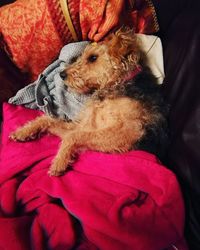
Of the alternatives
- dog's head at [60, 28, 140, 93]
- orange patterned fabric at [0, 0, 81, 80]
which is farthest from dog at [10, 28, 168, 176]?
orange patterned fabric at [0, 0, 81, 80]

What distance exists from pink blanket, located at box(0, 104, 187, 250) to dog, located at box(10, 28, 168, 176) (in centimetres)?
7

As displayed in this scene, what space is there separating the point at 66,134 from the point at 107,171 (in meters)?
0.36

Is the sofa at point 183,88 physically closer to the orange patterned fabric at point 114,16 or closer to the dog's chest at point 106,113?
the orange patterned fabric at point 114,16

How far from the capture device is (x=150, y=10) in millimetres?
1860

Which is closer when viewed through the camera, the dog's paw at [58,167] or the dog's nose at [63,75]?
the dog's paw at [58,167]

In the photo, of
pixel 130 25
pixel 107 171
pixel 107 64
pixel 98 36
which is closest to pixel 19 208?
pixel 107 171

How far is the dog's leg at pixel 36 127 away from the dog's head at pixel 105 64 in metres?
0.21

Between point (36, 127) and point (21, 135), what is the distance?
93 mm

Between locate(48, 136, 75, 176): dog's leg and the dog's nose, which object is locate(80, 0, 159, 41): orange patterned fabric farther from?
locate(48, 136, 75, 176): dog's leg

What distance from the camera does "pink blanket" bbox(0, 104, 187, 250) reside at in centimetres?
136

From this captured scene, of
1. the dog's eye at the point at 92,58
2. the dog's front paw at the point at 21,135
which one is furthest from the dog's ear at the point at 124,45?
the dog's front paw at the point at 21,135

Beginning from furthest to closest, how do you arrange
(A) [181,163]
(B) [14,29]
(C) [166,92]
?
(B) [14,29]
(C) [166,92]
(A) [181,163]

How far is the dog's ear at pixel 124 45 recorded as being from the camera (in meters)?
1.71

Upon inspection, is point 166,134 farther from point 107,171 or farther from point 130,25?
point 130,25
